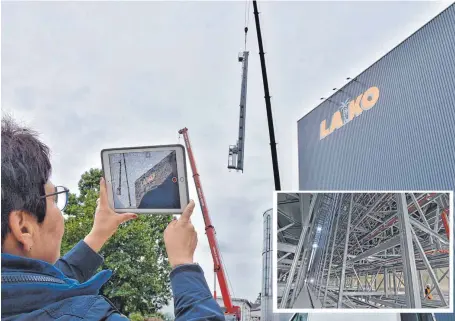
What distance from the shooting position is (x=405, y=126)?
8.67 meters

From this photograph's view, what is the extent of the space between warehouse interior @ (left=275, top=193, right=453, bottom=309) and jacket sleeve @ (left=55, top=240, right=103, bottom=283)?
2.11m

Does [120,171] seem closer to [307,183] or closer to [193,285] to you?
[193,285]

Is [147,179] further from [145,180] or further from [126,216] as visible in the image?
[126,216]

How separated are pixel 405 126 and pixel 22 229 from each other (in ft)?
29.0

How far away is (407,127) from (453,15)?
80.9 inches

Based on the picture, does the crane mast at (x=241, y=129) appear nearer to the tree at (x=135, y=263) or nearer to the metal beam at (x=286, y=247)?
the tree at (x=135, y=263)

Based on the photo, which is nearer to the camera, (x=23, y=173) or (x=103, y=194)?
(x=23, y=173)

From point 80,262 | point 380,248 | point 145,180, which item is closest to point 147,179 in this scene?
point 145,180

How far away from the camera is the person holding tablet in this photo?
0.58m

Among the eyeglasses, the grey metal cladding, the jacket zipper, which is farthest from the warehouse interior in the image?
the grey metal cladding

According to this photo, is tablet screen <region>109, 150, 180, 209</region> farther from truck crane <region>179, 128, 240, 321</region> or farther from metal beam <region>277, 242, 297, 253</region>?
truck crane <region>179, 128, 240, 321</region>

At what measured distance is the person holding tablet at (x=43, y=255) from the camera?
1.91 ft

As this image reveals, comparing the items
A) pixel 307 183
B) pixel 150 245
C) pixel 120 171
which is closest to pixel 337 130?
pixel 307 183

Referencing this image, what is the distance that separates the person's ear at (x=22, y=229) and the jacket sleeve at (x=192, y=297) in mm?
208
